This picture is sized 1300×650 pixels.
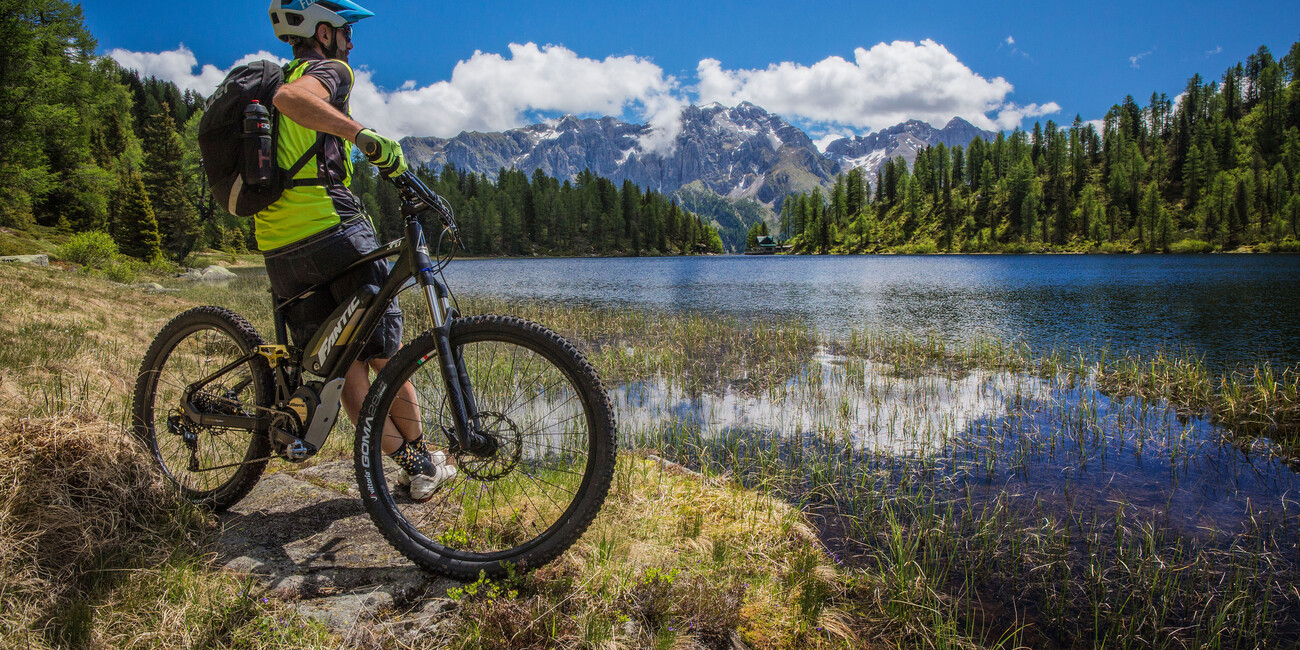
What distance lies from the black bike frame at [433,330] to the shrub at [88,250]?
32122 millimetres

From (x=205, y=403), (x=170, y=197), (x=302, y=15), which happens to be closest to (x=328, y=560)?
(x=205, y=403)

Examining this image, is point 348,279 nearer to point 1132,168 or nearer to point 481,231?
point 481,231

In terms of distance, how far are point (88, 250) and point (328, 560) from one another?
114 feet

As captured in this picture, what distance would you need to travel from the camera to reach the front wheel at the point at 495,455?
8.97ft

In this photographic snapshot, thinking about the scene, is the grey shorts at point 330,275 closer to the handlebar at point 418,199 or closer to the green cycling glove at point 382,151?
the handlebar at point 418,199

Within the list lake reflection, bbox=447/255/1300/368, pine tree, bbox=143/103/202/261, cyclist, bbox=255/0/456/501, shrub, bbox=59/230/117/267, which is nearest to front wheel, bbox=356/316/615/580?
cyclist, bbox=255/0/456/501

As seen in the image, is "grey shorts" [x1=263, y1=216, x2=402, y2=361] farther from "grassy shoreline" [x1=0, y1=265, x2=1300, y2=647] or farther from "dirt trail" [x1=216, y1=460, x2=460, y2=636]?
"grassy shoreline" [x1=0, y1=265, x2=1300, y2=647]

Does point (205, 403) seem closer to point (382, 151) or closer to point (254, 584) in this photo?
point (254, 584)

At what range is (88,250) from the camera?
2684 centimetres

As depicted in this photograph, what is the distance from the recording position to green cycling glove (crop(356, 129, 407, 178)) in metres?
2.68

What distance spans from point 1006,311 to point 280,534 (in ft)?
92.5

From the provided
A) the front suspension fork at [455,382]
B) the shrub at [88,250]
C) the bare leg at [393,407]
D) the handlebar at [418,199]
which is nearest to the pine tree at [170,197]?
the shrub at [88,250]

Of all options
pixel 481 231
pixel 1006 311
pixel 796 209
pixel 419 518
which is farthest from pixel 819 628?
pixel 796 209

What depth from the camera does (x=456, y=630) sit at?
8.02 ft
